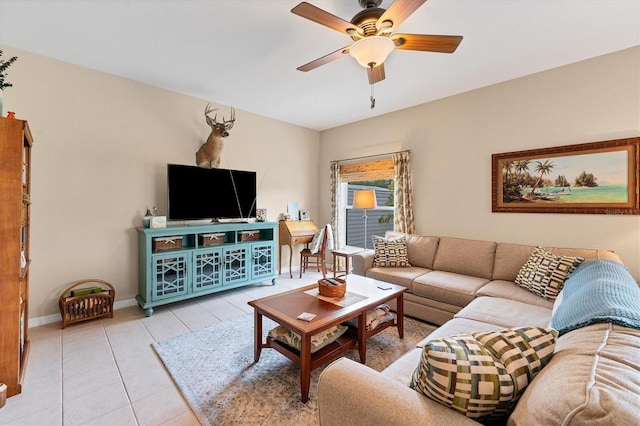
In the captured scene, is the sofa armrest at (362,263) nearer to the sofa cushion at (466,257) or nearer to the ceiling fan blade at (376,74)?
the sofa cushion at (466,257)

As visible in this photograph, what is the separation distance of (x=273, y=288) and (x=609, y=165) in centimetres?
411

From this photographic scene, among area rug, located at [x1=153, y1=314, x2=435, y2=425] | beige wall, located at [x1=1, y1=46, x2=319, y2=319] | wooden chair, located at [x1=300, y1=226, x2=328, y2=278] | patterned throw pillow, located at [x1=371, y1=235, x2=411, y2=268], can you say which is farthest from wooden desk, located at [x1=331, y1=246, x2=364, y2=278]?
beige wall, located at [x1=1, y1=46, x2=319, y2=319]

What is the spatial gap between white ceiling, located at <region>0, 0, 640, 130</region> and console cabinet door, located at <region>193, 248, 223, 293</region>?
213 cm

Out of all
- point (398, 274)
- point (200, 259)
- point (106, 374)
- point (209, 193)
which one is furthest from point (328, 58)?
point (106, 374)

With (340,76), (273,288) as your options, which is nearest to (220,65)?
(340,76)

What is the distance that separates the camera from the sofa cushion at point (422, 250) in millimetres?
3453

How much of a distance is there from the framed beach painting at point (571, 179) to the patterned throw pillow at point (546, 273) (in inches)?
26.5

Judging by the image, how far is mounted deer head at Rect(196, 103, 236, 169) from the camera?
142 inches

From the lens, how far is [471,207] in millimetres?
3529

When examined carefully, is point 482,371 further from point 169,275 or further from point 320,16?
point 169,275

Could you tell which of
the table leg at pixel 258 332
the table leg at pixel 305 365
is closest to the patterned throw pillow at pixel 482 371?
the table leg at pixel 305 365

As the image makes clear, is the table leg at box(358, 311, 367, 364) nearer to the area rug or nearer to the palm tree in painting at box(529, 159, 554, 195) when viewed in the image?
the area rug

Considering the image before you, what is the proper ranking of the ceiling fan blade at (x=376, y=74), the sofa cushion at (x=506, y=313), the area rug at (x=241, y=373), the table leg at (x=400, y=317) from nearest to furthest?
1. the area rug at (x=241, y=373)
2. the sofa cushion at (x=506, y=313)
3. the ceiling fan blade at (x=376, y=74)
4. the table leg at (x=400, y=317)

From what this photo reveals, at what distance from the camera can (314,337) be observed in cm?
197
